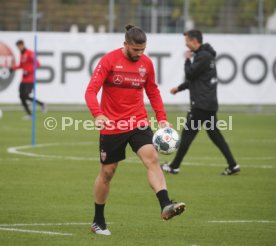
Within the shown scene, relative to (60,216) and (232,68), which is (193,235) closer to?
(60,216)

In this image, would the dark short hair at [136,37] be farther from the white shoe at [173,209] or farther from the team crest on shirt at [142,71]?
the white shoe at [173,209]

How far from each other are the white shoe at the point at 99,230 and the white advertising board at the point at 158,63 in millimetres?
20811

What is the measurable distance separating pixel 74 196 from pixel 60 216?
1.92 meters

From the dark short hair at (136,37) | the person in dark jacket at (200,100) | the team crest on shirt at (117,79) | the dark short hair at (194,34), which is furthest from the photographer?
the person in dark jacket at (200,100)

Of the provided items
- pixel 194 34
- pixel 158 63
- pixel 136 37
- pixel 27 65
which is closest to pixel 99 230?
pixel 136 37

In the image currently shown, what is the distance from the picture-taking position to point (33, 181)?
15008 millimetres

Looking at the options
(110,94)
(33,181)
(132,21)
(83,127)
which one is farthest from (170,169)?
(132,21)

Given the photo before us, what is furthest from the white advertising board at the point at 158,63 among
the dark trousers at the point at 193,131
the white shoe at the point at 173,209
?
the white shoe at the point at 173,209

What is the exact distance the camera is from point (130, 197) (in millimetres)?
13375

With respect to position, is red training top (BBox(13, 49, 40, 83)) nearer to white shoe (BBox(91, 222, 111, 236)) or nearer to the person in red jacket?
the person in red jacket

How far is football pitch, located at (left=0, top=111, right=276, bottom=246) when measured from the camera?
10.2m

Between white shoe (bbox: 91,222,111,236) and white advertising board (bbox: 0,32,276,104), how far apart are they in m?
20.8

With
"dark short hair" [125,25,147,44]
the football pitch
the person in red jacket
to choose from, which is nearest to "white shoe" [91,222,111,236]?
the football pitch

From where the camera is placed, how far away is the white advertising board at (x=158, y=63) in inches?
1220
